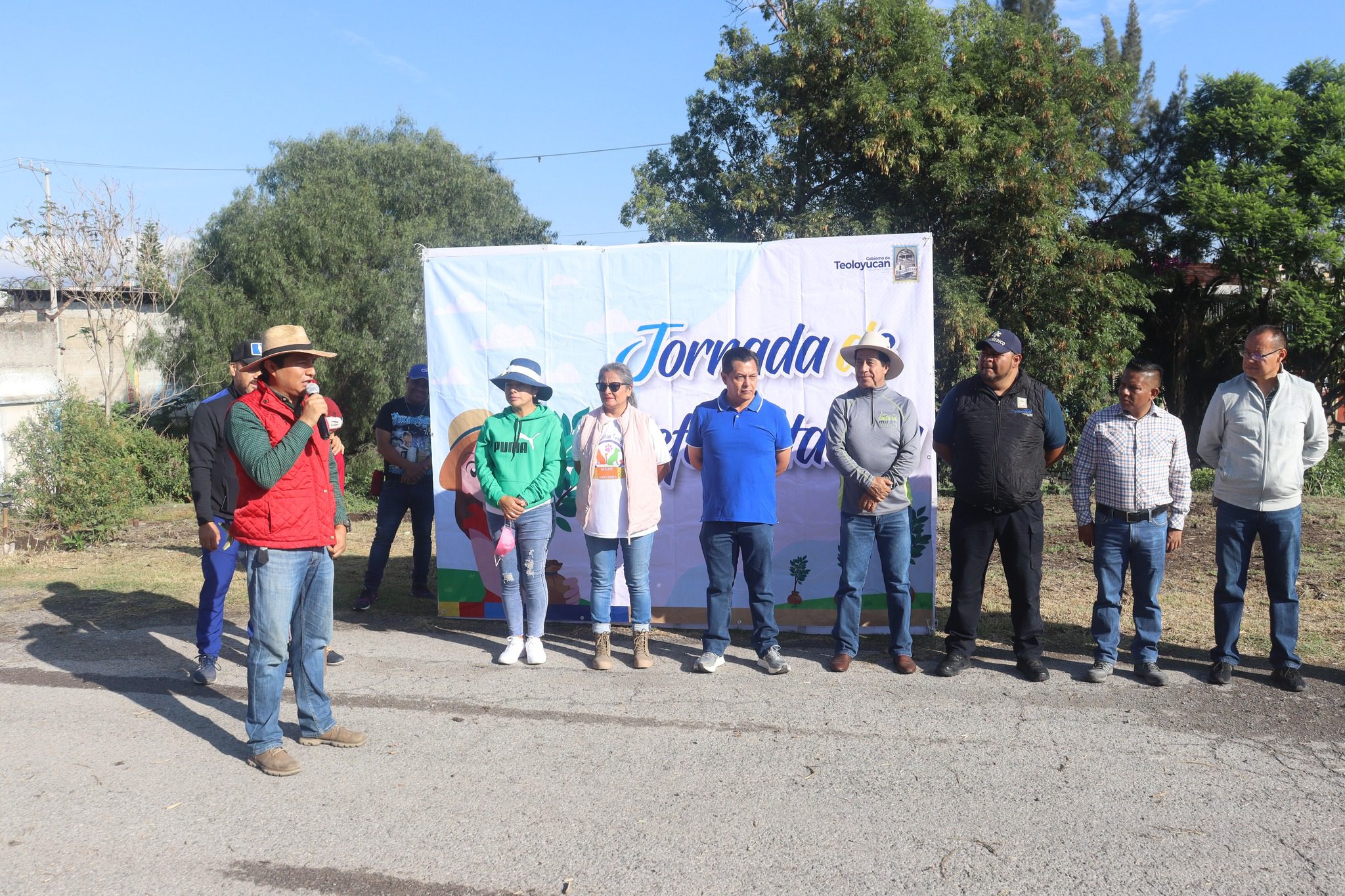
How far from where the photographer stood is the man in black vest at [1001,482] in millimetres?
5785

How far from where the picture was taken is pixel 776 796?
417 centimetres

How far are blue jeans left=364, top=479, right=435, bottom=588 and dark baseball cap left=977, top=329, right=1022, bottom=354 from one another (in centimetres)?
424

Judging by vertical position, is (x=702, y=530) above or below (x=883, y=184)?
below

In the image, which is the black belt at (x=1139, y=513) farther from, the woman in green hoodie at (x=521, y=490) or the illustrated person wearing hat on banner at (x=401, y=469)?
the illustrated person wearing hat on banner at (x=401, y=469)

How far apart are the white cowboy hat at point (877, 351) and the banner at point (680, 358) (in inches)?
3.1

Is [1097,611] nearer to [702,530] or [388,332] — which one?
[702,530]

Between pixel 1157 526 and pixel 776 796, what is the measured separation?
2995 mm

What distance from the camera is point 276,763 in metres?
4.45

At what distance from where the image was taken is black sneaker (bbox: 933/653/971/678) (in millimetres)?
5832

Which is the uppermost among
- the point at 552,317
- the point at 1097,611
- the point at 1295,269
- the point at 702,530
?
the point at 1295,269

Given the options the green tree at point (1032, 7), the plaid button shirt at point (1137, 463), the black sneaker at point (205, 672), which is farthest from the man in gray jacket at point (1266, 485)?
the green tree at point (1032, 7)

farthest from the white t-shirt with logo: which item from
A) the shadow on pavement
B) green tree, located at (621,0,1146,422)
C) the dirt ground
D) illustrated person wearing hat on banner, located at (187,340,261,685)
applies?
green tree, located at (621,0,1146,422)

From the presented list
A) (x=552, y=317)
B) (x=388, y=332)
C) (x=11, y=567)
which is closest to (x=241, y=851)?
(x=552, y=317)

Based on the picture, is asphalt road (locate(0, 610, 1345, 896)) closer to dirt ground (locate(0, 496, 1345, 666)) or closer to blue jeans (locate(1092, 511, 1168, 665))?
blue jeans (locate(1092, 511, 1168, 665))
